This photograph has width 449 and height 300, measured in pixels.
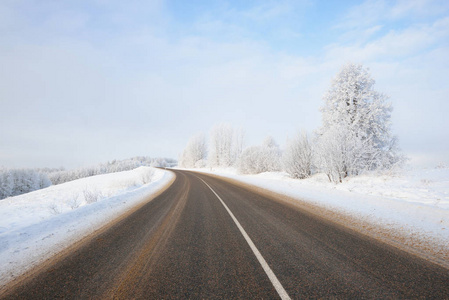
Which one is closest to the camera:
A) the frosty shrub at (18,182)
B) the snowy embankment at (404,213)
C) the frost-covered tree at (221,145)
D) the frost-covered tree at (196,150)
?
the snowy embankment at (404,213)

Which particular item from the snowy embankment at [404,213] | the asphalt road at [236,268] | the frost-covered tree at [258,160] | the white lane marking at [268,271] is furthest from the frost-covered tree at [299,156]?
the white lane marking at [268,271]

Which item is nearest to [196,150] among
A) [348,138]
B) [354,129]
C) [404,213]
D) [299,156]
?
[299,156]

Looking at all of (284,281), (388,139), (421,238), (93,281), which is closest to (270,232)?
(284,281)

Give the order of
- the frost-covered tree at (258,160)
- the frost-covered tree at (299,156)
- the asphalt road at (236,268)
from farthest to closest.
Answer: the frost-covered tree at (258,160), the frost-covered tree at (299,156), the asphalt road at (236,268)

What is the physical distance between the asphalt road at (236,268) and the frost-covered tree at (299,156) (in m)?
13.5

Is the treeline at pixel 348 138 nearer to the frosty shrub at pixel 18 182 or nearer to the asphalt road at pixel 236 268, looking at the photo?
the asphalt road at pixel 236 268

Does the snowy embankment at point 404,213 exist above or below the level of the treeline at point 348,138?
below

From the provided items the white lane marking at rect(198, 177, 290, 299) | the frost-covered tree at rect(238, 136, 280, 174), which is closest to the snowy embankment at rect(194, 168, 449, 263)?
the white lane marking at rect(198, 177, 290, 299)

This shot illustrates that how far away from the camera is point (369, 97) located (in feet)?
53.3

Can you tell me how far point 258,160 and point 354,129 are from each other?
13218mm

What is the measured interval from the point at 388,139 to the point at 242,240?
58.7 ft

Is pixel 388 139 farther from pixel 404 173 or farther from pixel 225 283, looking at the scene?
pixel 225 283

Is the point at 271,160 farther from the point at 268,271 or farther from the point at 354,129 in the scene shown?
the point at 268,271

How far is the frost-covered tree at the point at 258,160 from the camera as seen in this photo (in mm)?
26225
